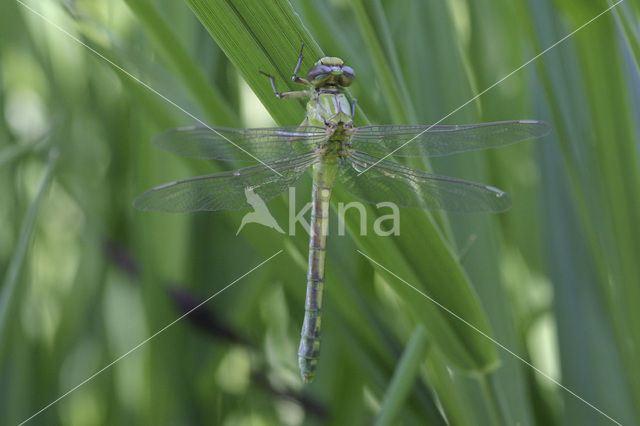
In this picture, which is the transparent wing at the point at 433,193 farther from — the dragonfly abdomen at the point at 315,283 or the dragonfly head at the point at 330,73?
the dragonfly head at the point at 330,73

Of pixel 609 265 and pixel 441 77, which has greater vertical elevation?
pixel 441 77

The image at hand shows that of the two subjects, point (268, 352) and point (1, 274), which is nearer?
point (1, 274)

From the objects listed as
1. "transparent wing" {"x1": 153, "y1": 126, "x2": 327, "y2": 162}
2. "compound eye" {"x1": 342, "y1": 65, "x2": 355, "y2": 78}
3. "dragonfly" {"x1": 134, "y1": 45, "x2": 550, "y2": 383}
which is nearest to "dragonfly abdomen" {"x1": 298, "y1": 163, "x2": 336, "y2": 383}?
"dragonfly" {"x1": 134, "y1": 45, "x2": 550, "y2": 383}

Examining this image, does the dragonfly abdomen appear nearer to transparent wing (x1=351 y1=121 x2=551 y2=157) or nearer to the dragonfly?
the dragonfly

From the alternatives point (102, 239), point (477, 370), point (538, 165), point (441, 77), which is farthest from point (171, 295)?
point (538, 165)

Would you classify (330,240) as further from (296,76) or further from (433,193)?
(296,76)

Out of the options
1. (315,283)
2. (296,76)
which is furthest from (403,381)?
(296,76)

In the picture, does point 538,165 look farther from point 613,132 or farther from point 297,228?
point 297,228
